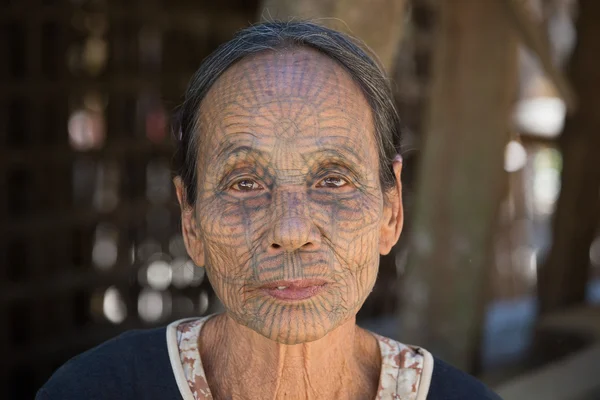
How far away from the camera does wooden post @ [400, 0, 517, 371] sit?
455 centimetres

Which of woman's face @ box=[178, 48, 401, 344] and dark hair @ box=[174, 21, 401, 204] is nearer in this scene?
woman's face @ box=[178, 48, 401, 344]

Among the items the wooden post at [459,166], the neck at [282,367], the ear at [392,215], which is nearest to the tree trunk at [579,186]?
the wooden post at [459,166]

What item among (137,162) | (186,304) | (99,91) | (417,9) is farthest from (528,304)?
(99,91)

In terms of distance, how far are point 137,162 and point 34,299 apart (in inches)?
46.0

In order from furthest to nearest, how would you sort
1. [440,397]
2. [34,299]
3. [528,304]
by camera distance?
1. [528,304]
2. [34,299]
3. [440,397]

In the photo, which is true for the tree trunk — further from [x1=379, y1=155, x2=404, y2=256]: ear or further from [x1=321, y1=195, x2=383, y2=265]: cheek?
[x1=321, y1=195, x2=383, y2=265]: cheek

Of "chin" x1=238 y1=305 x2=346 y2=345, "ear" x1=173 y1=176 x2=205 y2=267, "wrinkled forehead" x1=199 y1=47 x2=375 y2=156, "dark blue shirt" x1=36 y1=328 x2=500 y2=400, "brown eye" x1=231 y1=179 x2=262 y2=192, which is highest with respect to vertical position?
"wrinkled forehead" x1=199 y1=47 x2=375 y2=156

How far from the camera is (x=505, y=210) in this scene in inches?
338

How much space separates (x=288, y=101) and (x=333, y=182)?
19 cm

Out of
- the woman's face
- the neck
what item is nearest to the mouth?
the woman's face

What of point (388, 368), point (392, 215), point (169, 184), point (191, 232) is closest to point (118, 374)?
point (191, 232)

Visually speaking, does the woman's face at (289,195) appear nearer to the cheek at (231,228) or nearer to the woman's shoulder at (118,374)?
the cheek at (231,228)

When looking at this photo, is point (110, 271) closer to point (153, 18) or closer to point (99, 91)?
point (99, 91)

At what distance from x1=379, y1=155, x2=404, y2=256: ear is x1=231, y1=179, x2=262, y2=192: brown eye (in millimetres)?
313
